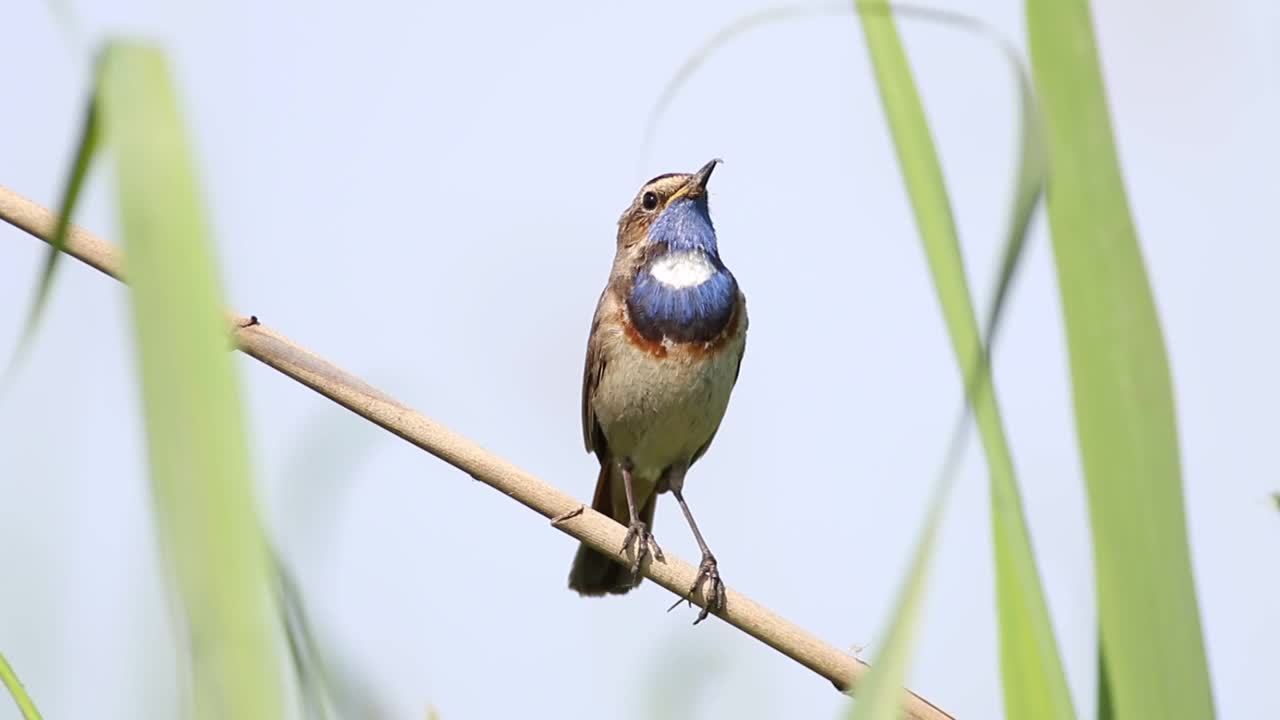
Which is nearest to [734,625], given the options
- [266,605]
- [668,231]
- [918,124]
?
[918,124]

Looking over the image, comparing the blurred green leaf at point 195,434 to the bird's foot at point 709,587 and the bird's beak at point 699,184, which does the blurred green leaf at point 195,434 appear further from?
the bird's beak at point 699,184

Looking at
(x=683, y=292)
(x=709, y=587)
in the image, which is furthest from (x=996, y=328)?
(x=683, y=292)

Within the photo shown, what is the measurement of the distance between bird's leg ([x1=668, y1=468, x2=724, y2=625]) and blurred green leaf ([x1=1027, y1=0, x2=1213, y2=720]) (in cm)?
209

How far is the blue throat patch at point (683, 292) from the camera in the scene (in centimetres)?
541

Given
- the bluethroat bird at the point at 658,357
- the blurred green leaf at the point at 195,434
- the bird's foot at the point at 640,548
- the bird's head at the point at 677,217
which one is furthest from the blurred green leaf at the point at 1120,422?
the bird's head at the point at 677,217

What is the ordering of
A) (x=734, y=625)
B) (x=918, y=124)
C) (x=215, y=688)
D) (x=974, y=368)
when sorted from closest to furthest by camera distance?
(x=215, y=688), (x=974, y=368), (x=918, y=124), (x=734, y=625)

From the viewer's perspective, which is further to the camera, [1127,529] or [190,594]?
[1127,529]

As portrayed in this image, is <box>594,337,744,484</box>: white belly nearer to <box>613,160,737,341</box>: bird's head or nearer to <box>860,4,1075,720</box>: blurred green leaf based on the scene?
<box>613,160,737,341</box>: bird's head

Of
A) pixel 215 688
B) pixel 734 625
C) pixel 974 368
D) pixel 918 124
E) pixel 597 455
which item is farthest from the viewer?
pixel 597 455

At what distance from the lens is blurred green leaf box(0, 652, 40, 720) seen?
5.06ft

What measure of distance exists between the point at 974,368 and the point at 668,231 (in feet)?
15.0

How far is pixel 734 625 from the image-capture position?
319 centimetres

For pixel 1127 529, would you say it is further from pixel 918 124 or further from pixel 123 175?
pixel 123 175

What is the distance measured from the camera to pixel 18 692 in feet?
5.13
